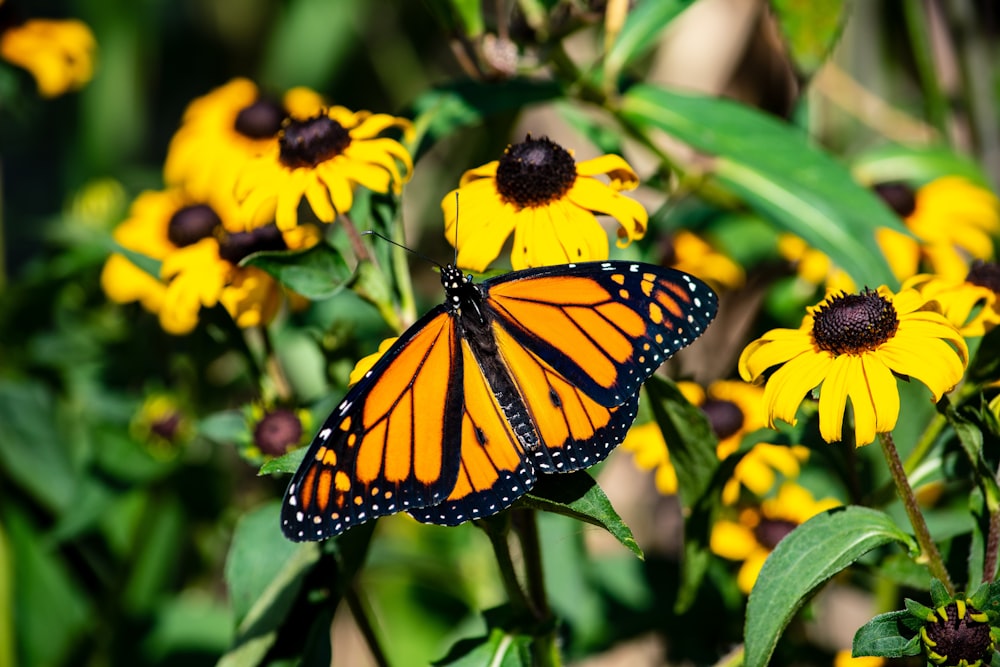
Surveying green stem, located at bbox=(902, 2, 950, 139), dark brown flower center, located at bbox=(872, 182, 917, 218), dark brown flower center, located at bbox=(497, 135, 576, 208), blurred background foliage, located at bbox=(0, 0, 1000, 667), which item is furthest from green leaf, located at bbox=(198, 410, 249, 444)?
green stem, located at bbox=(902, 2, 950, 139)

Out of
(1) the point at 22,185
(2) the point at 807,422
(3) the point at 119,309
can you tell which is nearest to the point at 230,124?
(3) the point at 119,309

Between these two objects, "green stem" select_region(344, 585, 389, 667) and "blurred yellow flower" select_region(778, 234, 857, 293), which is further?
"blurred yellow flower" select_region(778, 234, 857, 293)

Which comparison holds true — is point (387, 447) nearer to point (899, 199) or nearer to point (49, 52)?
point (899, 199)

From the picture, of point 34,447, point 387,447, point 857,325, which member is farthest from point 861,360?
point 34,447

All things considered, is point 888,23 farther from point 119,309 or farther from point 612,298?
point 119,309

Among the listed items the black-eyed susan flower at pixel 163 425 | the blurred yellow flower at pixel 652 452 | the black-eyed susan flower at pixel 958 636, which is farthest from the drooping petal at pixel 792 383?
the black-eyed susan flower at pixel 163 425

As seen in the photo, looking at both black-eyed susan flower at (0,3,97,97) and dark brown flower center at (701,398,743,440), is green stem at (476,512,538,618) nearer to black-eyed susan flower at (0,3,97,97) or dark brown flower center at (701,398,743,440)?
dark brown flower center at (701,398,743,440)
